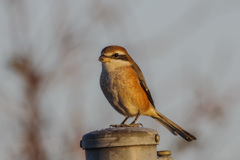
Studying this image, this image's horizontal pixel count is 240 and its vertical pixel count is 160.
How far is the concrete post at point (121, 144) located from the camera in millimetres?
2668

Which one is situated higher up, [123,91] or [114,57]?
[114,57]

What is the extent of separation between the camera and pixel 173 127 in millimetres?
4898

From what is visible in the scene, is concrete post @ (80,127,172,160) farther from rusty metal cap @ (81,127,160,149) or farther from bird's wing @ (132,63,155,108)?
bird's wing @ (132,63,155,108)

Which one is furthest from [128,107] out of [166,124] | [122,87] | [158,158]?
[158,158]

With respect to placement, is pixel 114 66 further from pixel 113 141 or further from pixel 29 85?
pixel 113 141

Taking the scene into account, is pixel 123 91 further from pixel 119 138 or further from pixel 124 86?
pixel 119 138

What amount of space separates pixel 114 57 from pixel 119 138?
225 centimetres

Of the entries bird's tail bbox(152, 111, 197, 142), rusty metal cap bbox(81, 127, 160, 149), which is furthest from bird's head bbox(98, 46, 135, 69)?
rusty metal cap bbox(81, 127, 160, 149)

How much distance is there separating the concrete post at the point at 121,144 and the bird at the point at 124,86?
1840 millimetres

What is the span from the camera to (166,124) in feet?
16.5

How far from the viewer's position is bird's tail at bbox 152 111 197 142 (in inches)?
177

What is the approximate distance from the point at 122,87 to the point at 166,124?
73cm

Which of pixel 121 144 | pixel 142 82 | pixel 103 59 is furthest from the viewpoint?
pixel 142 82

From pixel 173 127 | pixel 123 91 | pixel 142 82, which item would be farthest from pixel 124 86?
pixel 173 127
